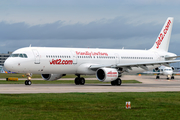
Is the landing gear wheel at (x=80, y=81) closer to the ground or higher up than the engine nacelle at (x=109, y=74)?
closer to the ground

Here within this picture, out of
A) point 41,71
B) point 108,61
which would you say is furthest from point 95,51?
point 41,71

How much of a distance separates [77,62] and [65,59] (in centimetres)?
198

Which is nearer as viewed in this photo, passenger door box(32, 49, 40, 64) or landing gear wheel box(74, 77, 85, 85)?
passenger door box(32, 49, 40, 64)

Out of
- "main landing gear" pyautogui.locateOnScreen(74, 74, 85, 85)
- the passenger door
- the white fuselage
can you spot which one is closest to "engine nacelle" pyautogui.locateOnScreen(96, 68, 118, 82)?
the white fuselage

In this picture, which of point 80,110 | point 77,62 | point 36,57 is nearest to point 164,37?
point 77,62

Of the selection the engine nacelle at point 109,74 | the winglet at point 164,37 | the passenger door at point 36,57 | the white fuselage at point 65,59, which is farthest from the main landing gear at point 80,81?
the winglet at point 164,37

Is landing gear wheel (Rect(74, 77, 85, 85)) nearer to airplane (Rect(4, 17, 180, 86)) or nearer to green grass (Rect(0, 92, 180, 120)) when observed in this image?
airplane (Rect(4, 17, 180, 86))

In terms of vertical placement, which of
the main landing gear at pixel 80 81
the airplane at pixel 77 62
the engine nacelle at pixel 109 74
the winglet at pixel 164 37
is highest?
the winglet at pixel 164 37

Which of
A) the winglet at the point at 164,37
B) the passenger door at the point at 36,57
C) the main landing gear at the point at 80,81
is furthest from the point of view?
the winglet at the point at 164,37

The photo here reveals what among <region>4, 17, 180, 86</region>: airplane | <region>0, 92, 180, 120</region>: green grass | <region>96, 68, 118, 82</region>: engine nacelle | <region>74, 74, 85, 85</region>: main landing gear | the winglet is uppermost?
the winglet

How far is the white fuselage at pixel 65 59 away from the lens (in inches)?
1547

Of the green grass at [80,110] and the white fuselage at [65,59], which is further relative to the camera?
the white fuselage at [65,59]

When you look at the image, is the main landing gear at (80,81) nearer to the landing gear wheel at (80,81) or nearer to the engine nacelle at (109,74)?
the landing gear wheel at (80,81)

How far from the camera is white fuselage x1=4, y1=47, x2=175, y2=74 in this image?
129ft
